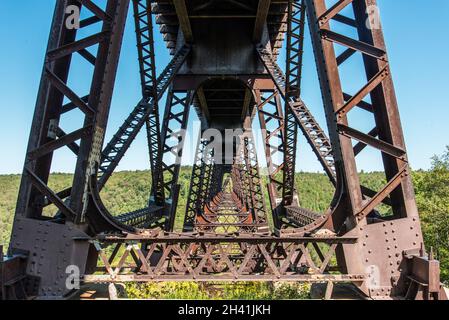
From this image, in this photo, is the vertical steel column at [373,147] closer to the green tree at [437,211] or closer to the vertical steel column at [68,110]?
the vertical steel column at [68,110]

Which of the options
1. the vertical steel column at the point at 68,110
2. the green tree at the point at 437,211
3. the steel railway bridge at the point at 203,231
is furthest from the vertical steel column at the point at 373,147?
the green tree at the point at 437,211

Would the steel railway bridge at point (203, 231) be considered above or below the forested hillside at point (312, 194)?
below

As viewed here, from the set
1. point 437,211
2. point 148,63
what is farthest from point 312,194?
point 148,63

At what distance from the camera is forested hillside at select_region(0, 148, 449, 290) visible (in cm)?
3173

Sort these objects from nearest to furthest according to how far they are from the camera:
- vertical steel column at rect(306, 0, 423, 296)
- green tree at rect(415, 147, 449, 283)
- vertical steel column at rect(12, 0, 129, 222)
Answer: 1. vertical steel column at rect(306, 0, 423, 296)
2. vertical steel column at rect(12, 0, 129, 222)
3. green tree at rect(415, 147, 449, 283)

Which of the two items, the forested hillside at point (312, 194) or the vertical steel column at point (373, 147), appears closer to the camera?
the vertical steel column at point (373, 147)

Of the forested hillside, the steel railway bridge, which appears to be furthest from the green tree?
the steel railway bridge

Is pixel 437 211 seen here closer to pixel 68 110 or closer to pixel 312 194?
pixel 68 110

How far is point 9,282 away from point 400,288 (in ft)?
15.2

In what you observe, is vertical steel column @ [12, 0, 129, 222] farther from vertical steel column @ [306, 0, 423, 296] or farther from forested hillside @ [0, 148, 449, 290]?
forested hillside @ [0, 148, 449, 290]

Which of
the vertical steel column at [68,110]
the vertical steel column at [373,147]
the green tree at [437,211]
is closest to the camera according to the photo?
the vertical steel column at [373,147]

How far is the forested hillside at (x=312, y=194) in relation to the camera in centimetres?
3173

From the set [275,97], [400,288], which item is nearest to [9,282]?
[400,288]

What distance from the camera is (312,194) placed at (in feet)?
473
